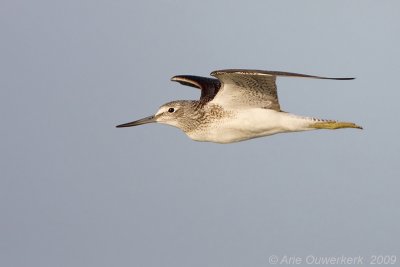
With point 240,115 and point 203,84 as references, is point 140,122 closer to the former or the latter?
point 203,84

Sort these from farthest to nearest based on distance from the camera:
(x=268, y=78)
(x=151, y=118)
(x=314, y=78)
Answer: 1. (x=151, y=118)
2. (x=268, y=78)
3. (x=314, y=78)

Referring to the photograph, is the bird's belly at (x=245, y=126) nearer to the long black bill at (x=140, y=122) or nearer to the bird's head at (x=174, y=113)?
the bird's head at (x=174, y=113)

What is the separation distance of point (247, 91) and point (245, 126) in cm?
82

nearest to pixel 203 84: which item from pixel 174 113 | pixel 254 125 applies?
pixel 174 113

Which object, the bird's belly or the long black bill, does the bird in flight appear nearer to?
the bird's belly

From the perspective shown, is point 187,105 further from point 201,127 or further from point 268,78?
point 268,78

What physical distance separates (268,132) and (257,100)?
795 millimetres

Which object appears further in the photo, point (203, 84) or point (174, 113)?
point (203, 84)

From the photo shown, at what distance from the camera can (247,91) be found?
1809 cm

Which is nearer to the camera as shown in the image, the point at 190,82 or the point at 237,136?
the point at 237,136

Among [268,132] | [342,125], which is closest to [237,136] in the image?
[268,132]

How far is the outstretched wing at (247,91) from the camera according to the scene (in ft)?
57.4

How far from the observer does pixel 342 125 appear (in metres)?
18.5

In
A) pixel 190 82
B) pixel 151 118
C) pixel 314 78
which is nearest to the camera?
pixel 314 78
